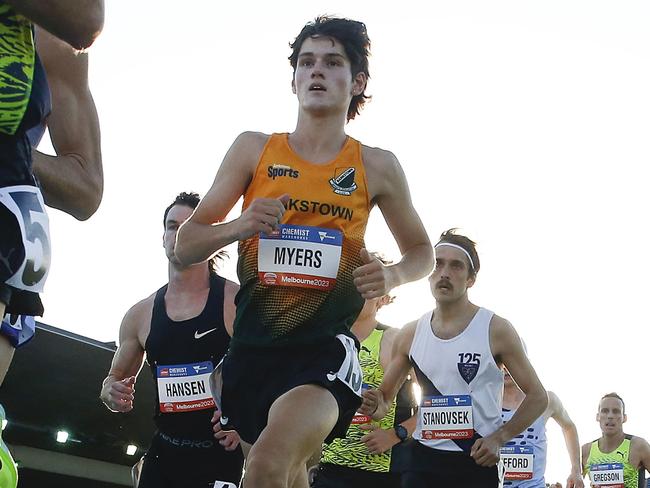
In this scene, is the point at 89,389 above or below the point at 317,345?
above

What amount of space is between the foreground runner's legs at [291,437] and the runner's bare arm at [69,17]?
1984mm

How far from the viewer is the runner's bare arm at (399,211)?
15.3 ft

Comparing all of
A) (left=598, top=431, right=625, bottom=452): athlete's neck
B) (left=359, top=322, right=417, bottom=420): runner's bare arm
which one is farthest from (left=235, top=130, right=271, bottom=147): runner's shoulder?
(left=598, top=431, right=625, bottom=452): athlete's neck

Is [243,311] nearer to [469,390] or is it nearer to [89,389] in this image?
[469,390]

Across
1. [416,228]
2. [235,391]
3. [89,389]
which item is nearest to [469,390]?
[416,228]

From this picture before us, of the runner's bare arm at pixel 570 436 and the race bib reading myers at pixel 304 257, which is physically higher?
the runner's bare arm at pixel 570 436

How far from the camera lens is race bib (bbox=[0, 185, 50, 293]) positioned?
2.11 m

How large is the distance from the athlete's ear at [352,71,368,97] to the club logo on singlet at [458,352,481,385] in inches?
91.4

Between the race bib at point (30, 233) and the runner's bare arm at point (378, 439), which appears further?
the runner's bare arm at point (378, 439)

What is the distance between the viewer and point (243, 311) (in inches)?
178

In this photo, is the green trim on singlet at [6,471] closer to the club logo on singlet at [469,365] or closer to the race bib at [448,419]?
the race bib at [448,419]

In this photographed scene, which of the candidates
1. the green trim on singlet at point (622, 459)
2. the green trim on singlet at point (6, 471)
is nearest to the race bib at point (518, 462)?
the green trim on singlet at point (622, 459)

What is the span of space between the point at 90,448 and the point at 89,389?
1792mm

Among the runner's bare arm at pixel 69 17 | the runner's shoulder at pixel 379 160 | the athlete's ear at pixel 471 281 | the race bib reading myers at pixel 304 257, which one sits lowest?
the runner's bare arm at pixel 69 17
